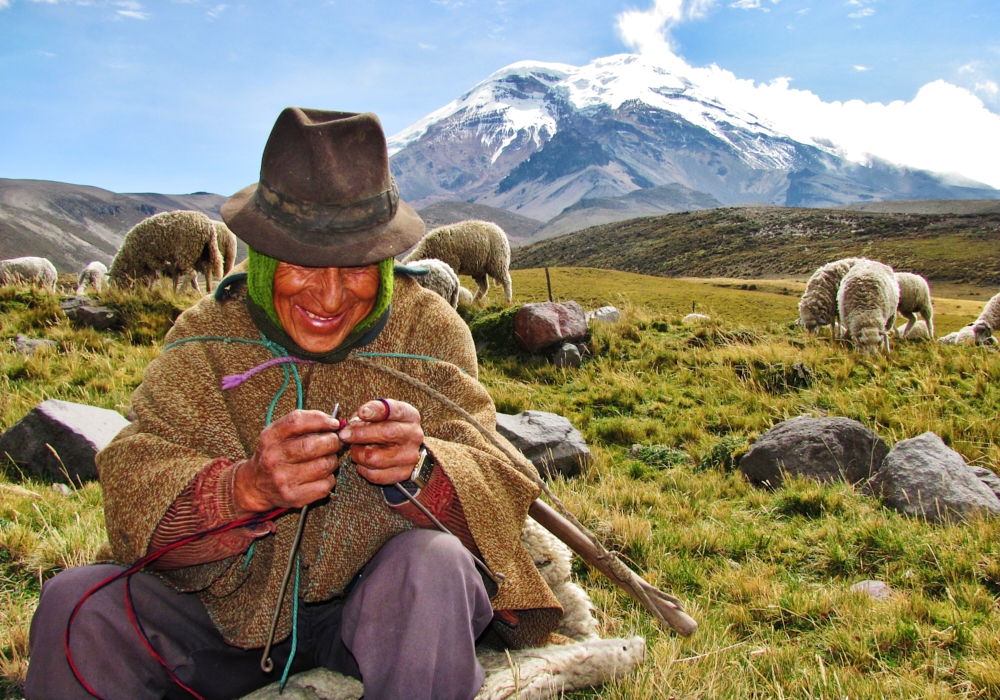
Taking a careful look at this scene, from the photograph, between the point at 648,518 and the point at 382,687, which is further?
the point at 648,518

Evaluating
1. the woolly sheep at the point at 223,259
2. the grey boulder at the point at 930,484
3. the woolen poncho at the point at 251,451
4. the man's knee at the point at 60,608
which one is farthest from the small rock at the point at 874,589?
the woolly sheep at the point at 223,259

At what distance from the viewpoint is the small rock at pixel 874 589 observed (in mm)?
3039

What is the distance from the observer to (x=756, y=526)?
3988 mm

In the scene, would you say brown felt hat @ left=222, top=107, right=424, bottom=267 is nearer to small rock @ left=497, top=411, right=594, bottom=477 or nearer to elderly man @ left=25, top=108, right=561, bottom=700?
elderly man @ left=25, top=108, right=561, bottom=700

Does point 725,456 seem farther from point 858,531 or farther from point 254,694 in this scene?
point 254,694

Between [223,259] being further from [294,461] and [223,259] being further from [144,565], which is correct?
[294,461]

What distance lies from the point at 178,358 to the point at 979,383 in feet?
23.6

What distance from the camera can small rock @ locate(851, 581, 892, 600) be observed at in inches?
120

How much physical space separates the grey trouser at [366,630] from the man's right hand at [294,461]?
13.1 inches

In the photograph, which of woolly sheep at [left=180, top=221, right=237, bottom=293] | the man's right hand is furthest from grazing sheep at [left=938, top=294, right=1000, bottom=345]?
woolly sheep at [left=180, top=221, right=237, bottom=293]

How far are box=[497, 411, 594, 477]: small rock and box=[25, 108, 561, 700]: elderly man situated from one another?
9.25 ft

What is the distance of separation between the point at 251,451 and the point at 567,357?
6426mm

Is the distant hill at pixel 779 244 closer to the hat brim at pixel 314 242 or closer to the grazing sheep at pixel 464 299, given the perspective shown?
the grazing sheep at pixel 464 299

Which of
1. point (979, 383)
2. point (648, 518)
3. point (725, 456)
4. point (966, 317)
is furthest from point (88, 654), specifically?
point (966, 317)
